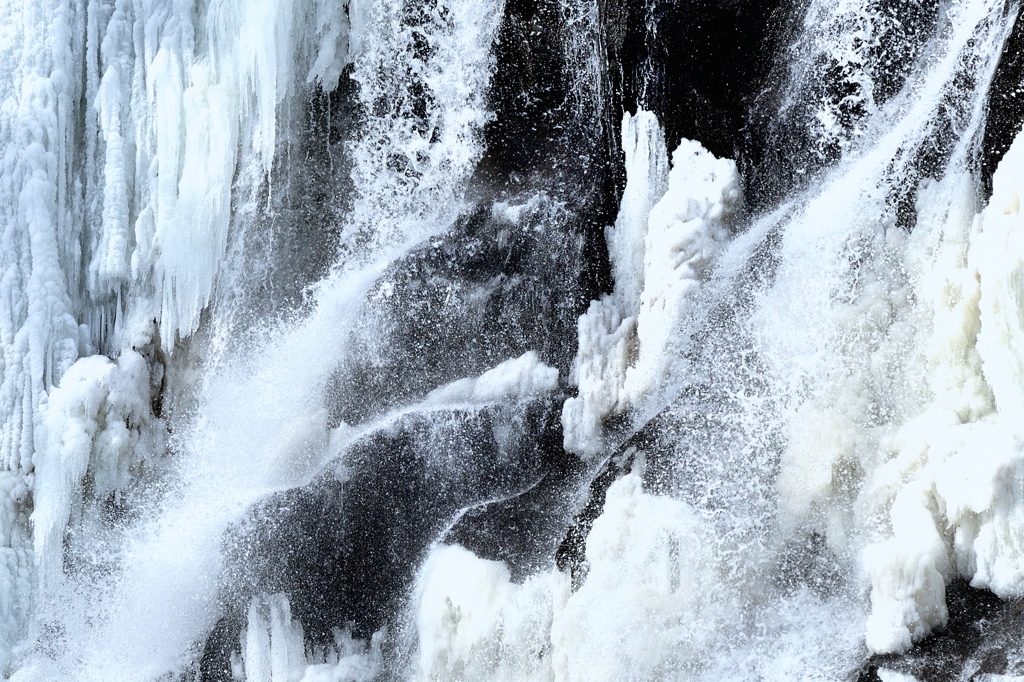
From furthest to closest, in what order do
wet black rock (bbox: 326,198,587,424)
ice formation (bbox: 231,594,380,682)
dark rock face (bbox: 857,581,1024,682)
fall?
wet black rock (bbox: 326,198,587,424) → ice formation (bbox: 231,594,380,682) → dark rock face (bbox: 857,581,1024,682)

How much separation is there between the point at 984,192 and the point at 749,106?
4.73 ft

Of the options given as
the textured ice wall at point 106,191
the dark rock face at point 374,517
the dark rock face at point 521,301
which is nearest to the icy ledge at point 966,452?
the dark rock face at point 521,301

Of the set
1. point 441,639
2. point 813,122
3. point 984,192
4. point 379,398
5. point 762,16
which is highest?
point 762,16

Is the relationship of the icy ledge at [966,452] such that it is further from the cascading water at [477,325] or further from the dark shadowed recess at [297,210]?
the dark shadowed recess at [297,210]

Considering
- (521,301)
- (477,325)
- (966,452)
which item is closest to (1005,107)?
(966,452)

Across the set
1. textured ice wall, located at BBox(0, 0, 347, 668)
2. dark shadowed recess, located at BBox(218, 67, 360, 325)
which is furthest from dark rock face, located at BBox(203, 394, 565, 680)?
dark shadowed recess, located at BBox(218, 67, 360, 325)

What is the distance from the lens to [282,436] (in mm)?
7297

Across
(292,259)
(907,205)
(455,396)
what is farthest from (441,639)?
(907,205)

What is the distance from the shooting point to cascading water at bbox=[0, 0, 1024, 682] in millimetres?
6137

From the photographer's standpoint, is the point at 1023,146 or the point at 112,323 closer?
the point at 1023,146

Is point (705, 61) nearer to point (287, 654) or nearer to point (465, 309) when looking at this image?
point (465, 309)

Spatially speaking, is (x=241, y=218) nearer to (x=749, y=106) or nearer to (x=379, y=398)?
(x=379, y=398)

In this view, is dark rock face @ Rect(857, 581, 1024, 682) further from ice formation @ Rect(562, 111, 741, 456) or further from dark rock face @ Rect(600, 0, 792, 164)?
dark rock face @ Rect(600, 0, 792, 164)

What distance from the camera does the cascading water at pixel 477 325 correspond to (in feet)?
20.1
